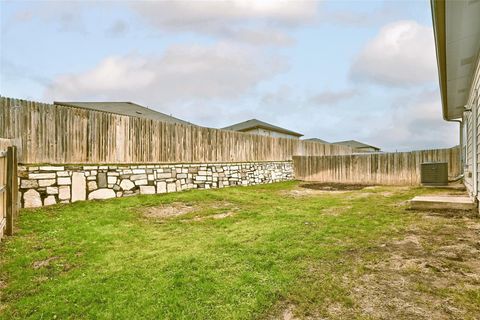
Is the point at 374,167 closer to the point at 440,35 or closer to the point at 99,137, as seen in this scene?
the point at 440,35

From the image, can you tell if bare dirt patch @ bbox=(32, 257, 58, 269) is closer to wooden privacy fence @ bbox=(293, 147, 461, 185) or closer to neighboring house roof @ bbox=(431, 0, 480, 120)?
neighboring house roof @ bbox=(431, 0, 480, 120)

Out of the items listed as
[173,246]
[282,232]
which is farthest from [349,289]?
[173,246]

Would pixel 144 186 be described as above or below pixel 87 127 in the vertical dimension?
below

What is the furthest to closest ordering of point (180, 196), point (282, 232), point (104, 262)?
1. point (180, 196)
2. point (282, 232)
3. point (104, 262)

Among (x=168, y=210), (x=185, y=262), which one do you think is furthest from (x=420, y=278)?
(x=168, y=210)

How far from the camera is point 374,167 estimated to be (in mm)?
14648

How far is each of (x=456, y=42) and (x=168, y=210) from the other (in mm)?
7178

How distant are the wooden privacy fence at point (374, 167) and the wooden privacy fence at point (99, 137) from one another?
5.98 meters

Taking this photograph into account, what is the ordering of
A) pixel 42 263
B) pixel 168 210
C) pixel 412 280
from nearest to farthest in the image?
pixel 412 280 → pixel 42 263 → pixel 168 210

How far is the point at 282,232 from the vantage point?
195 inches

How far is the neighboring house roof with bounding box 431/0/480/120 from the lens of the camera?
151 inches

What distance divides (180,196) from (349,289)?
6.86 metres

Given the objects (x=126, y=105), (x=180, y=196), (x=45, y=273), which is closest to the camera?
(x=45, y=273)

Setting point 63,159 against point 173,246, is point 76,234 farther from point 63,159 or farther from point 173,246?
point 63,159
